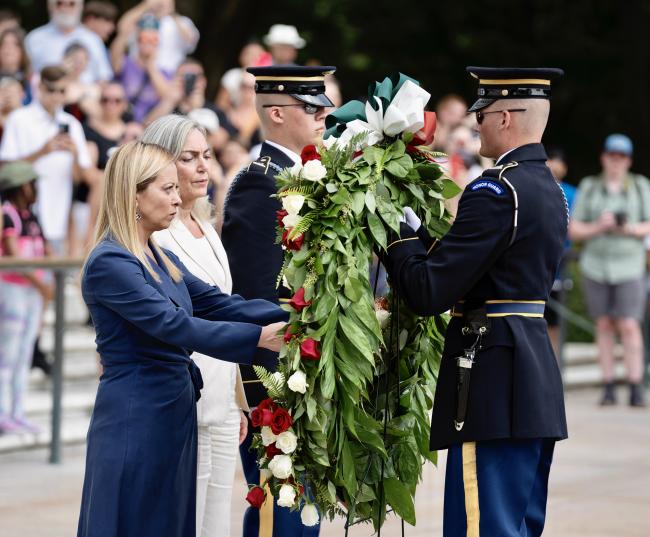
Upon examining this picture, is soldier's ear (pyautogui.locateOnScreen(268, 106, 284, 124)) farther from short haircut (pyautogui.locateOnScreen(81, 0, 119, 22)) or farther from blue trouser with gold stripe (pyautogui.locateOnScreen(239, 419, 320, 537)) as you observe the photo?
short haircut (pyautogui.locateOnScreen(81, 0, 119, 22))

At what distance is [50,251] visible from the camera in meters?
10.6

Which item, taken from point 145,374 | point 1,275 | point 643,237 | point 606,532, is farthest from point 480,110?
point 643,237

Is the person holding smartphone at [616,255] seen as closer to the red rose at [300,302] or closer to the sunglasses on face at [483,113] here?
the sunglasses on face at [483,113]

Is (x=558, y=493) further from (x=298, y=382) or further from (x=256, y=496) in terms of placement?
(x=298, y=382)

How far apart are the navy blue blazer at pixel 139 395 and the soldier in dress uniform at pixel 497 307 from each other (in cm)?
72

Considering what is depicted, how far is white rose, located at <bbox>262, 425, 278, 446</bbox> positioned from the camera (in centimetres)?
483

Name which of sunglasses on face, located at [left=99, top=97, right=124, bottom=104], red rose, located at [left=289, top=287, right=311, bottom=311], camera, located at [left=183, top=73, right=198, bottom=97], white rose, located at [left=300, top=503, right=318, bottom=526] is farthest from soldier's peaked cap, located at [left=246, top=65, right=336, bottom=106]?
camera, located at [left=183, top=73, right=198, bottom=97]

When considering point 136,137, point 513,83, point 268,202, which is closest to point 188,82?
point 136,137

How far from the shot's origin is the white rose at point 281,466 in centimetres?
480

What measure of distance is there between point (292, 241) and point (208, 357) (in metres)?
0.92

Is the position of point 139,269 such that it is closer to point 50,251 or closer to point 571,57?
point 50,251

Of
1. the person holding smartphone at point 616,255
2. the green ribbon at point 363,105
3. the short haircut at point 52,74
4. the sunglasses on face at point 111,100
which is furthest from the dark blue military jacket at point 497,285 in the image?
the person holding smartphone at point 616,255

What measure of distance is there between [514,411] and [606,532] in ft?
10.1

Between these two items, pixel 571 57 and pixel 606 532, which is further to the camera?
pixel 571 57
